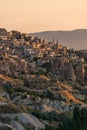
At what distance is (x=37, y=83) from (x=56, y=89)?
9557 millimetres

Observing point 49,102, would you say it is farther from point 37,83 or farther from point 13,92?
point 37,83

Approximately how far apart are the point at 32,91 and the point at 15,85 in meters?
7.05

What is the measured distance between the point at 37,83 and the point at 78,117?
69741 millimetres

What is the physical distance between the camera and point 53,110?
15488cm

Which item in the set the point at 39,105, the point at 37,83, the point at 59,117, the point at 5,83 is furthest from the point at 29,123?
the point at 37,83

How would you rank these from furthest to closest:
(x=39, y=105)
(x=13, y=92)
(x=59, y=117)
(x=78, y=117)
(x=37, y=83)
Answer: (x=37, y=83) → (x=13, y=92) → (x=39, y=105) → (x=59, y=117) → (x=78, y=117)

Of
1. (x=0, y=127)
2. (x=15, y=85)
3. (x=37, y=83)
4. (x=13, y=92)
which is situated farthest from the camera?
(x=37, y=83)

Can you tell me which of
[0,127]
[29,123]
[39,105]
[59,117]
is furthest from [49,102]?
Answer: [0,127]

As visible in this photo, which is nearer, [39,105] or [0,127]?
[0,127]

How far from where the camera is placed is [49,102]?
164625mm

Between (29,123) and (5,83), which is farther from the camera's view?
(5,83)

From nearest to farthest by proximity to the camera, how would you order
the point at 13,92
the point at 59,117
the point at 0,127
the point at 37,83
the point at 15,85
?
the point at 0,127
the point at 59,117
the point at 13,92
the point at 15,85
the point at 37,83

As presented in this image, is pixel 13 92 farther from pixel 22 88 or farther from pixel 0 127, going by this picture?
pixel 0 127

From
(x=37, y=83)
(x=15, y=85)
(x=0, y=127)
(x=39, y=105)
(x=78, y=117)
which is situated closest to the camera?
(x=0, y=127)
